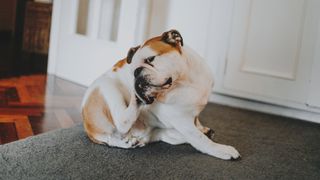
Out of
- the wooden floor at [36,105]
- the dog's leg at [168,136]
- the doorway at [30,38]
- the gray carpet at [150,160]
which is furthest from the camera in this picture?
the doorway at [30,38]

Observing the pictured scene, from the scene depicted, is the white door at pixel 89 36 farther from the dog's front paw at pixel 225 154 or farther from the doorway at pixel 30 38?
A: the dog's front paw at pixel 225 154

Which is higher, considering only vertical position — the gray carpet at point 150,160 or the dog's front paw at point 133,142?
the dog's front paw at point 133,142

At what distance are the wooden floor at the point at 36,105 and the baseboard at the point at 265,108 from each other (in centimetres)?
80

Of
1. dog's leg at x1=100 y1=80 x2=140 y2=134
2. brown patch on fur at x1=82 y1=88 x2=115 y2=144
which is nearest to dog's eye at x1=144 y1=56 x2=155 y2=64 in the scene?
dog's leg at x1=100 y1=80 x2=140 y2=134

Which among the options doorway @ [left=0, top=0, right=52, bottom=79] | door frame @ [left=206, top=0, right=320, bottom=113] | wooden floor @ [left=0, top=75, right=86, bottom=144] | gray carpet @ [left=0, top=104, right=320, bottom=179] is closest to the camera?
gray carpet @ [left=0, top=104, right=320, bottom=179]

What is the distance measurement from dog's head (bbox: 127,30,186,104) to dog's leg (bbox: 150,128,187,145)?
23 cm

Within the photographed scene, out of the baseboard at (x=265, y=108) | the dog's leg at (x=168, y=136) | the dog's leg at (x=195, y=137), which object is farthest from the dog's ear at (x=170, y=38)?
the baseboard at (x=265, y=108)

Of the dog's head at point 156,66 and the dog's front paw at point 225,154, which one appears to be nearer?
the dog's head at point 156,66

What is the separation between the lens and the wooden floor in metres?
1.43

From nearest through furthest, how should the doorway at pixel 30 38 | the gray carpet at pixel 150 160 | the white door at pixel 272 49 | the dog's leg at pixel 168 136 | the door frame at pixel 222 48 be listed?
the gray carpet at pixel 150 160
the dog's leg at pixel 168 136
the white door at pixel 272 49
the door frame at pixel 222 48
the doorway at pixel 30 38

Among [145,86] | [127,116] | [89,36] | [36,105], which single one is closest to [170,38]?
[145,86]

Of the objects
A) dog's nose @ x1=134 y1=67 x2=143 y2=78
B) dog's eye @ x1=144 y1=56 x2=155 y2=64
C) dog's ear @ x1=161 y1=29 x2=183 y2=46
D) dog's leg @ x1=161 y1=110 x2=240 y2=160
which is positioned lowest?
dog's leg @ x1=161 y1=110 x2=240 y2=160

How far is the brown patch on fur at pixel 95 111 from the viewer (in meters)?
1.22

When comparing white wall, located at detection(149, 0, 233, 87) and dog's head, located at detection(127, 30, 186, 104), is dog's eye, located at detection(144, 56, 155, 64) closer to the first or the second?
dog's head, located at detection(127, 30, 186, 104)
